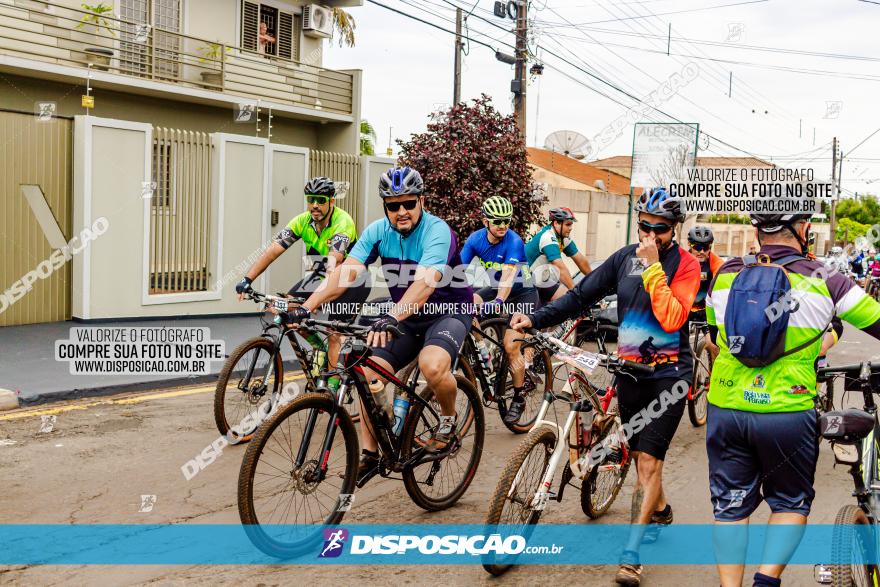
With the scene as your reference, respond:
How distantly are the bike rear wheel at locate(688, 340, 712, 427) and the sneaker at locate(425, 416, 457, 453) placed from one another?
3.80 meters

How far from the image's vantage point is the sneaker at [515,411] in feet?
25.6

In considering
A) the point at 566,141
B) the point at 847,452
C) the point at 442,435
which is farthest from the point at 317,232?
the point at 566,141

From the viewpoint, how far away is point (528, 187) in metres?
16.3

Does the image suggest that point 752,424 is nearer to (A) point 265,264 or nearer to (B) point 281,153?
(A) point 265,264

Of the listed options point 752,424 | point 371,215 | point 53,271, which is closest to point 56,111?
point 53,271

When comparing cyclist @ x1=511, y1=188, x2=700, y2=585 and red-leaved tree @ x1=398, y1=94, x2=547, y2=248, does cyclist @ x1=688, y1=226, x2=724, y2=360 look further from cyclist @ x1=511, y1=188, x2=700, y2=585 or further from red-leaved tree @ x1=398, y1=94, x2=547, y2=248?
red-leaved tree @ x1=398, y1=94, x2=547, y2=248

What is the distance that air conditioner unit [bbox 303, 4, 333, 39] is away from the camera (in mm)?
21188

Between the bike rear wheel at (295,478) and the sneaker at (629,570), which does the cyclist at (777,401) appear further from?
the bike rear wheel at (295,478)

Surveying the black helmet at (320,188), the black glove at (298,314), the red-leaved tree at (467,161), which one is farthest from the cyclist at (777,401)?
the red-leaved tree at (467,161)

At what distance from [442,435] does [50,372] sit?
582 cm

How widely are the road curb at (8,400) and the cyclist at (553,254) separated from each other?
213 inches

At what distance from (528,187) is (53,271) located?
847cm

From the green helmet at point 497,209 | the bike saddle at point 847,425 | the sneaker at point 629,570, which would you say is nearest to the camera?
the bike saddle at point 847,425

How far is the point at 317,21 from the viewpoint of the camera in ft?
69.8
